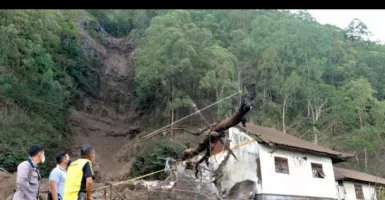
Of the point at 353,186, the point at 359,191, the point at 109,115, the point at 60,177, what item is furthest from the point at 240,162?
the point at 109,115

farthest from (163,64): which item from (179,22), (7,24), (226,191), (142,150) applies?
(226,191)

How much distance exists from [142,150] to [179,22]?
1366cm

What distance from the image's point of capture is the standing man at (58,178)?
625cm

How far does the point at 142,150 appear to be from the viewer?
3456 cm

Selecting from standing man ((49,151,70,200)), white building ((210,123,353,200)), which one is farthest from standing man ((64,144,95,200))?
white building ((210,123,353,200))

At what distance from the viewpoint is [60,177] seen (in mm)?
6426

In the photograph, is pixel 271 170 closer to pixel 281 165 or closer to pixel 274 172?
pixel 274 172

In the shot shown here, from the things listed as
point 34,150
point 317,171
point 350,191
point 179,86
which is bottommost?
point 34,150

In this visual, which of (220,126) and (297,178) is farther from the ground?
(220,126)

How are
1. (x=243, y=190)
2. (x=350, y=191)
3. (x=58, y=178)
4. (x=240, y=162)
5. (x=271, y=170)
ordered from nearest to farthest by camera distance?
(x=58, y=178), (x=271, y=170), (x=243, y=190), (x=240, y=162), (x=350, y=191)

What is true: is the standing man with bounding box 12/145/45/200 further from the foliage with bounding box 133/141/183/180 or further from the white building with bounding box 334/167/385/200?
the foliage with bounding box 133/141/183/180

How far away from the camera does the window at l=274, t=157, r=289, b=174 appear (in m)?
19.9

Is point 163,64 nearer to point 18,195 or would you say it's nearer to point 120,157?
point 120,157

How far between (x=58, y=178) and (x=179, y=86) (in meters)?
30.8
